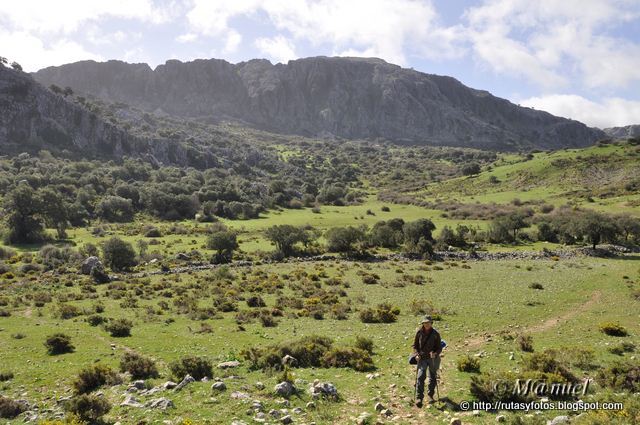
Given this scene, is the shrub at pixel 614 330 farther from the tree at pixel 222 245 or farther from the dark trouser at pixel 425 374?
the tree at pixel 222 245

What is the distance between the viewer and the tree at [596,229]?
5841 cm

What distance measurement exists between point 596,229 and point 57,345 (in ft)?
214

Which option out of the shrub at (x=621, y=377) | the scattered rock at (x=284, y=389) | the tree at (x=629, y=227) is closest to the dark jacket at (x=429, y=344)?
the scattered rock at (x=284, y=389)

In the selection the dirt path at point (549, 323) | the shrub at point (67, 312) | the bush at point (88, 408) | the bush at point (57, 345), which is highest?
A: the dirt path at point (549, 323)

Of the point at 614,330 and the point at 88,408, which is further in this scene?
the point at 614,330

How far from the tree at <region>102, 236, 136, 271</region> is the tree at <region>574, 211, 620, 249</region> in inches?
2555

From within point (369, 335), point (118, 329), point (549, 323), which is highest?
point (549, 323)

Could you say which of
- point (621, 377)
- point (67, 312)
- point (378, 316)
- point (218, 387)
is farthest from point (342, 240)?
point (621, 377)

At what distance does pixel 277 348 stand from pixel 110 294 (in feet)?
90.0

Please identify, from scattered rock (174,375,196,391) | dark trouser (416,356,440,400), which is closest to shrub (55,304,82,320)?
scattered rock (174,375,196,391)

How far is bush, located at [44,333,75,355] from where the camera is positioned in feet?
74.2

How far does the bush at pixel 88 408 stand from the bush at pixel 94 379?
9.47 ft

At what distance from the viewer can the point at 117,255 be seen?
5403 cm

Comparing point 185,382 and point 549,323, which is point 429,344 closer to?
point 185,382
